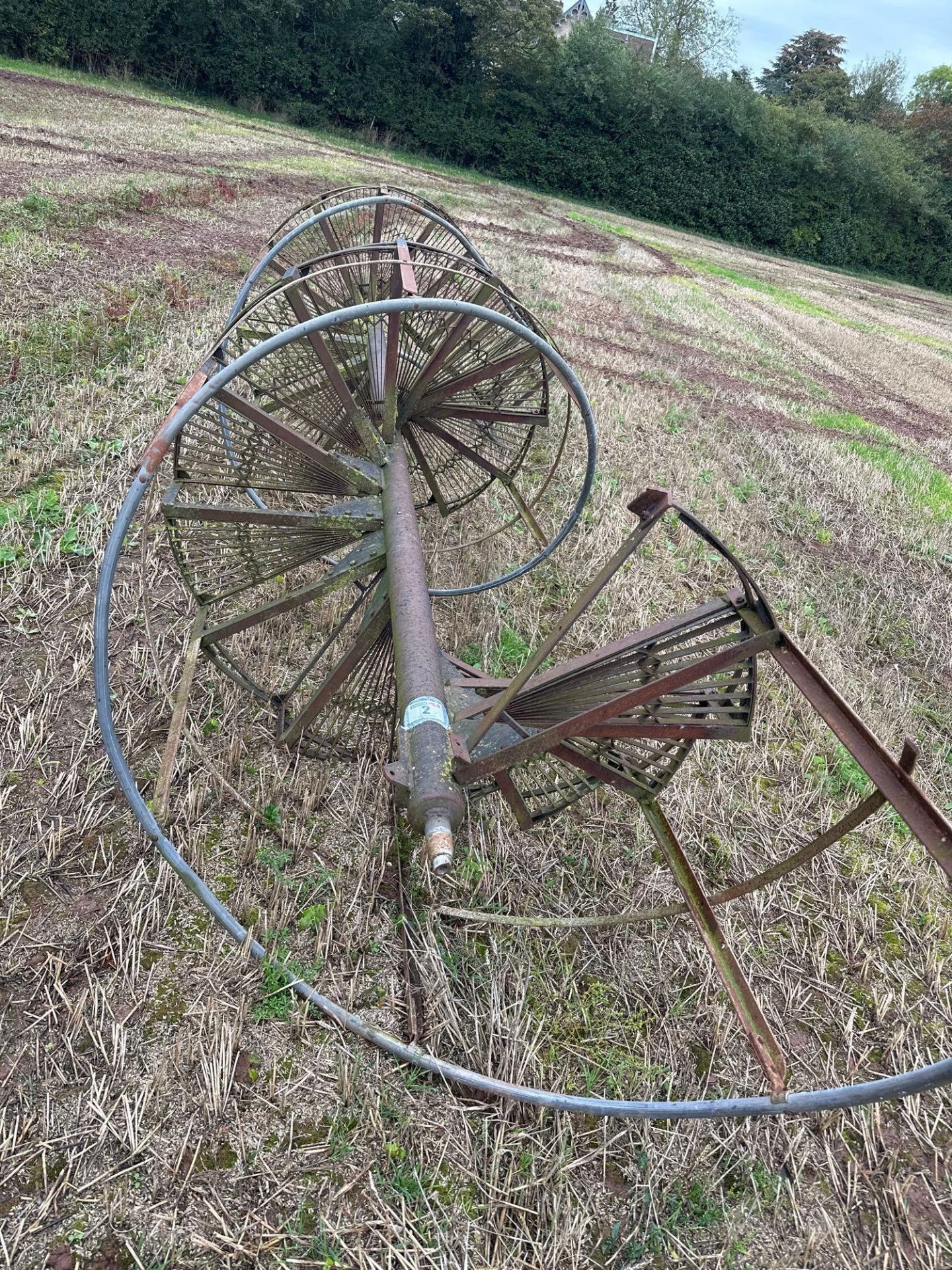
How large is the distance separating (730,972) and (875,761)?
2.07 feet

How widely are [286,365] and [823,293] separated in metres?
21.9

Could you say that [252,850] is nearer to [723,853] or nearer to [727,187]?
[723,853]

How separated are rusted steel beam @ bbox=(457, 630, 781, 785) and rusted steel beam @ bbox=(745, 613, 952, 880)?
3.5 inches

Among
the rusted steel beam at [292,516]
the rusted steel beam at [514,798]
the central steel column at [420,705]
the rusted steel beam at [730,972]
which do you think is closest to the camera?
the rusted steel beam at [730,972]

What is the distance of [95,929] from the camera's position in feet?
7.34

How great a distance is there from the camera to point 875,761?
1.55 meters

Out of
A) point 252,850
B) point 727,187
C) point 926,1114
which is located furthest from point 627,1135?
point 727,187

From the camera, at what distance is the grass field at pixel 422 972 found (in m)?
1.83

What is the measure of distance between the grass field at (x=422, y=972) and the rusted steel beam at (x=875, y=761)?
3.95 ft

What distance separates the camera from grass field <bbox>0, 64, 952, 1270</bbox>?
1.83 metres

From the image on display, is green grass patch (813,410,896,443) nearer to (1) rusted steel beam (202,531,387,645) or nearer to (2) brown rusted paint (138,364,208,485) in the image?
(1) rusted steel beam (202,531,387,645)

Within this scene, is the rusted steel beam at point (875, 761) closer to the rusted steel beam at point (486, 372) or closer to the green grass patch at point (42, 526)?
the rusted steel beam at point (486, 372)

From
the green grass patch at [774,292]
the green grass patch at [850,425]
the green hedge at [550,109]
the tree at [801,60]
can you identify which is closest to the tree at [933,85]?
the tree at [801,60]

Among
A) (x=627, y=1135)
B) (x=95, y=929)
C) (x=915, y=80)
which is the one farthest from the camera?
(x=915, y=80)
